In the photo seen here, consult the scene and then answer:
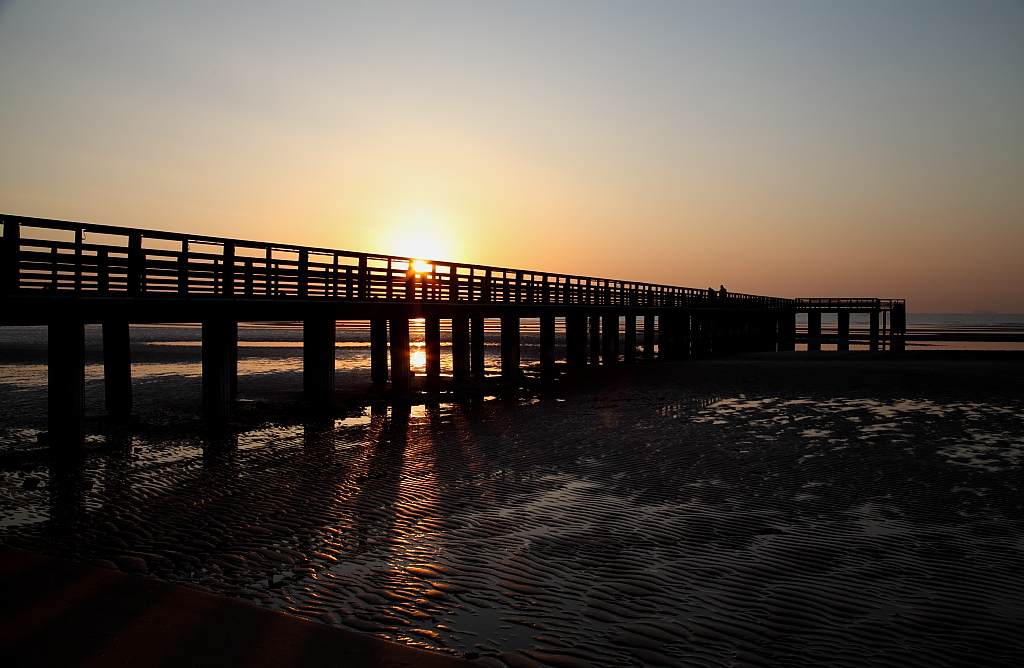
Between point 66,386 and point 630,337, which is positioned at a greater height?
point 630,337

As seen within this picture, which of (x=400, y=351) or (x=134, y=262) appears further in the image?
(x=400, y=351)

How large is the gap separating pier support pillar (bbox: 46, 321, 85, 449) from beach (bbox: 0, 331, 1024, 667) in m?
0.48

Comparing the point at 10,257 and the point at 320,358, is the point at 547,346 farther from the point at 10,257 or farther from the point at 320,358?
the point at 10,257

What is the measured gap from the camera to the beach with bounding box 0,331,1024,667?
5273mm

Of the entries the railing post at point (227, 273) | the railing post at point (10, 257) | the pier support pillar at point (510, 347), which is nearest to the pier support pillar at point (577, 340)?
the pier support pillar at point (510, 347)

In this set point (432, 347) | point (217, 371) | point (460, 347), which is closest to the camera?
point (217, 371)

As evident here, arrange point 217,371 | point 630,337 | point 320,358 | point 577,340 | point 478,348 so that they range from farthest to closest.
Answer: point 630,337
point 577,340
point 478,348
point 320,358
point 217,371

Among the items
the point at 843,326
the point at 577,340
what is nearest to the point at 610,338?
the point at 577,340

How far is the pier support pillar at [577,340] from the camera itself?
3256 cm

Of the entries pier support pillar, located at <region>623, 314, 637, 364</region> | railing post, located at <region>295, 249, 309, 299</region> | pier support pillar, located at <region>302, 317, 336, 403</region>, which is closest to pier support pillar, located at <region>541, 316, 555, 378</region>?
pier support pillar, located at <region>623, 314, 637, 364</region>

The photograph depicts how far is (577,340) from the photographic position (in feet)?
107

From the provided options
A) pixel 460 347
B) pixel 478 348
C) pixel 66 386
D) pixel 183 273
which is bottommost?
pixel 66 386

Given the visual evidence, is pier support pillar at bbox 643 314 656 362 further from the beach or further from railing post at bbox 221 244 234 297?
railing post at bbox 221 244 234 297

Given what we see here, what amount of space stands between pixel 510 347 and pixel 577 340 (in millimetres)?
6926
